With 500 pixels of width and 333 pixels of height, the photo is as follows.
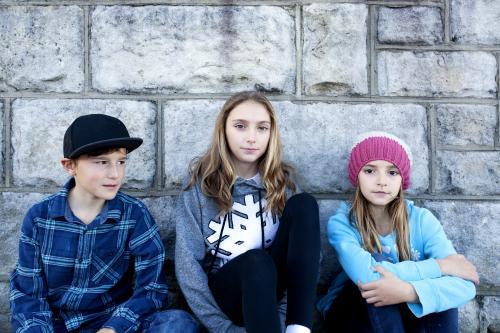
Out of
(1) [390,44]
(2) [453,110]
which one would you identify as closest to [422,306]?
(2) [453,110]

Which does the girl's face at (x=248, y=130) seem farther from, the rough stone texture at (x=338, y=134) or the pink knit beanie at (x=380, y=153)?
the pink knit beanie at (x=380, y=153)

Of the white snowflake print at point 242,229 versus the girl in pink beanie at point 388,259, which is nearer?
the girl in pink beanie at point 388,259

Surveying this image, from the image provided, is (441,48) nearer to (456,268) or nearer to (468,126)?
(468,126)

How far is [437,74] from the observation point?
292 centimetres

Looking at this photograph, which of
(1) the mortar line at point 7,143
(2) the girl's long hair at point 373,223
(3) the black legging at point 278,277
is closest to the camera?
(3) the black legging at point 278,277

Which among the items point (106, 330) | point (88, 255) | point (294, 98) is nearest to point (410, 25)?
point (294, 98)

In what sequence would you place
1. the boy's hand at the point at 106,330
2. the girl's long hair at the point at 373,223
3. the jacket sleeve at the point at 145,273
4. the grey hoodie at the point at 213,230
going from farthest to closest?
the girl's long hair at the point at 373,223, the grey hoodie at the point at 213,230, the jacket sleeve at the point at 145,273, the boy's hand at the point at 106,330

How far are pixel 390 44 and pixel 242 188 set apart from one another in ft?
3.53

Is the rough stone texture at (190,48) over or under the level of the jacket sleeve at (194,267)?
over

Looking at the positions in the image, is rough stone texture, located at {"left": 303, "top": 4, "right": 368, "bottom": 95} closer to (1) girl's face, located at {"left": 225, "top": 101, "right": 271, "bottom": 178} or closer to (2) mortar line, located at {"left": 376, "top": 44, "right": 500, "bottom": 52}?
(2) mortar line, located at {"left": 376, "top": 44, "right": 500, "bottom": 52}

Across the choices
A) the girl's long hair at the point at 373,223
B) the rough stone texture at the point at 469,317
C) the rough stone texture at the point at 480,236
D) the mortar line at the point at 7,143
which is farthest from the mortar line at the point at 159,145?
the rough stone texture at the point at 469,317

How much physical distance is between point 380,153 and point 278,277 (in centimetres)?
72

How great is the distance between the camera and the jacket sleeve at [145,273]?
7.72 ft

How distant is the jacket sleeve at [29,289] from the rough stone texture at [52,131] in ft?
1.80
